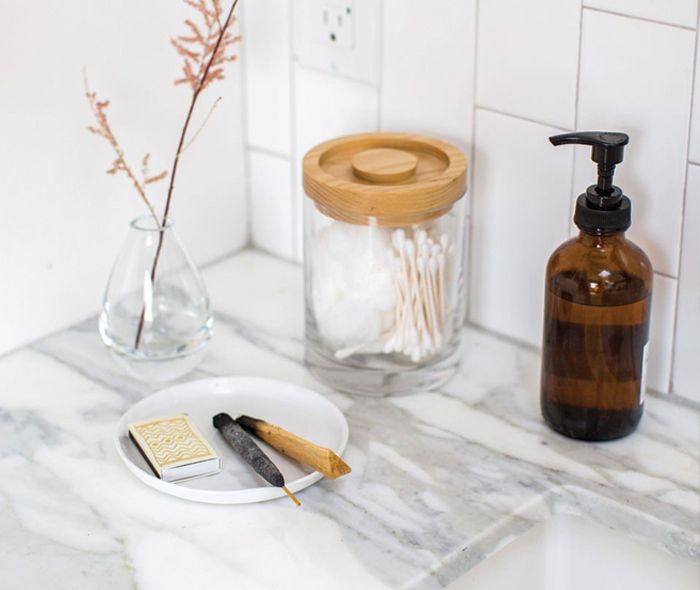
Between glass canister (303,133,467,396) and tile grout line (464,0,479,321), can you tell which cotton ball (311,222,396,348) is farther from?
tile grout line (464,0,479,321)

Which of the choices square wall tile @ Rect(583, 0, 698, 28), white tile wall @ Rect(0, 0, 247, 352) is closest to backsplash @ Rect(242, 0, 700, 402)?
square wall tile @ Rect(583, 0, 698, 28)

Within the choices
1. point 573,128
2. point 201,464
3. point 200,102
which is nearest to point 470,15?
point 573,128

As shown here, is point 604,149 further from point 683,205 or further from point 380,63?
point 380,63

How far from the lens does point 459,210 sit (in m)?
1.09

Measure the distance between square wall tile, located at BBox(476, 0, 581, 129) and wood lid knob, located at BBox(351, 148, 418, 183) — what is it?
107mm

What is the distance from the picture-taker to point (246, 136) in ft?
4.46

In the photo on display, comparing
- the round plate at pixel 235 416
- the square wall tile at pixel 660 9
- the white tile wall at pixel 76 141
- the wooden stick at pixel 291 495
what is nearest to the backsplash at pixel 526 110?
the square wall tile at pixel 660 9

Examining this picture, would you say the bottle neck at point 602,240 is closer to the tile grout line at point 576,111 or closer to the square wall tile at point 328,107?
the tile grout line at point 576,111

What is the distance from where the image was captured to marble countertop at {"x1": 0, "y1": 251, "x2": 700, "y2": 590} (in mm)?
890

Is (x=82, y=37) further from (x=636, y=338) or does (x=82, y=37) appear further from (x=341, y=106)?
(x=636, y=338)

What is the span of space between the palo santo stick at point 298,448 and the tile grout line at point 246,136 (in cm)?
41

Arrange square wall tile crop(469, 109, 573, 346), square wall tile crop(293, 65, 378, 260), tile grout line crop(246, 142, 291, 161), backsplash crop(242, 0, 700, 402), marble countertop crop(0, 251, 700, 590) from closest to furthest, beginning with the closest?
marble countertop crop(0, 251, 700, 590) → backsplash crop(242, 0, 700, 402) → square wall tile crop(469, 109, 573, 346) → square wall tile crop(293, 65, 378, 260) → tile grout line crop(246, 142, 291, 161)

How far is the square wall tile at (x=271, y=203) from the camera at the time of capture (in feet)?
4.43

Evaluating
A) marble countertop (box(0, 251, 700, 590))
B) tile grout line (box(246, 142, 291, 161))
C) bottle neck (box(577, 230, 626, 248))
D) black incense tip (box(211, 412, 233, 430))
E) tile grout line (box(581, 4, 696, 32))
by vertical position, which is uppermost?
tile grout line (box(581, 4, 696, 32))
